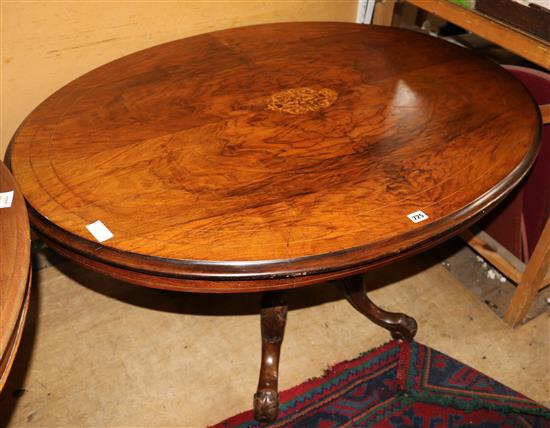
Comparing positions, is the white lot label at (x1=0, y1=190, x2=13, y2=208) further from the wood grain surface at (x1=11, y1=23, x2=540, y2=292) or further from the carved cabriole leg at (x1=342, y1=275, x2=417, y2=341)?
the carved cabriole leg at (x1=342, y1=275, x2=417, y2=341)

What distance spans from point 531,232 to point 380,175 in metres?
0.81

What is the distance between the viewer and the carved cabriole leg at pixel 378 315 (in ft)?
5.32

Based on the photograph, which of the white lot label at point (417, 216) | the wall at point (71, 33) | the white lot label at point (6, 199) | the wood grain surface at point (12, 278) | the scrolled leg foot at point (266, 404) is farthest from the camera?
the wall at point (71, 33)

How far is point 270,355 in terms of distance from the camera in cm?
148

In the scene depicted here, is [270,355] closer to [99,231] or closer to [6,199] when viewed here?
[99,231]

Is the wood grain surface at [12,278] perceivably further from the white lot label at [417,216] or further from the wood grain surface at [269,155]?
the white lot label at [417,216]

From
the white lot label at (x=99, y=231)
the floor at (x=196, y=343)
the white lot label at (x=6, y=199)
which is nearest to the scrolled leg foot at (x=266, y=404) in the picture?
the floor at (x=196, y=343)

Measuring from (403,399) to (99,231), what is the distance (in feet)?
3.16

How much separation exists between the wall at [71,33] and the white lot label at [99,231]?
0.85 m

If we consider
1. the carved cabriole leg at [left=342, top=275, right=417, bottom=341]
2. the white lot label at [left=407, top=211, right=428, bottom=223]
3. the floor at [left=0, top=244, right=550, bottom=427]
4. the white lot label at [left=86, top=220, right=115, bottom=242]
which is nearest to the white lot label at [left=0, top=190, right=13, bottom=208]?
the white lot label at [left=86, top=220, right=115, bottom=242]

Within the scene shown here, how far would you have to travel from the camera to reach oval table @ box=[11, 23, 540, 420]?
37.8 inches

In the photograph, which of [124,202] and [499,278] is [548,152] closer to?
[499,278]

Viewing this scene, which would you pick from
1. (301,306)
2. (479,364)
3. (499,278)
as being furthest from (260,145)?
(499,278)

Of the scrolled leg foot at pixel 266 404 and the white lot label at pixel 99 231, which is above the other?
the white lot label at pixel 99 231
